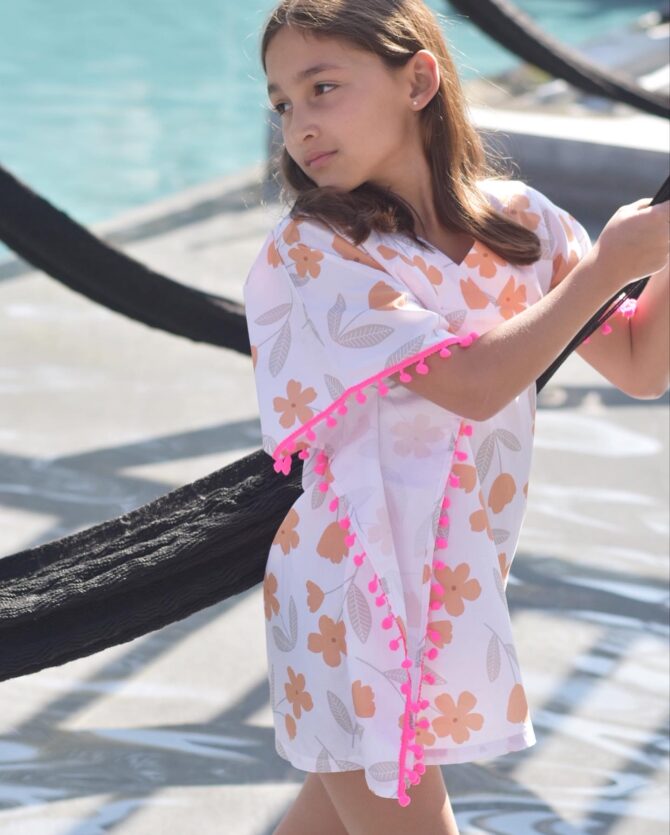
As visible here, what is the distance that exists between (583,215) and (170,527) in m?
3.66

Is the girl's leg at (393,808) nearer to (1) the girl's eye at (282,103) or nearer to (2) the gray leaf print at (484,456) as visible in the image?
(2) the gray leaf print at (484,456)

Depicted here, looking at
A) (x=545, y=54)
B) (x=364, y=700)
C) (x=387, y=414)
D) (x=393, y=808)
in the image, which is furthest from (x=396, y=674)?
(x=545, y=54)

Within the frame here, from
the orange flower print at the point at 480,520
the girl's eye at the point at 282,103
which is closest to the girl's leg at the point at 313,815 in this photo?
the orange flower print at the point at 480,520

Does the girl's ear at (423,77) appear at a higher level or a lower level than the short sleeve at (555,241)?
higher

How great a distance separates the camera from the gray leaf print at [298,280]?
1.41 metres

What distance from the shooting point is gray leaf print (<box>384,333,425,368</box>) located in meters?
1.35

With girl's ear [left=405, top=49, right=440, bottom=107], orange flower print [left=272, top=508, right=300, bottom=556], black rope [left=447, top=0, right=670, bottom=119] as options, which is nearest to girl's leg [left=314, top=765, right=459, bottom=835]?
orange flower print [left=272, top=508, right=300, bottom=556]

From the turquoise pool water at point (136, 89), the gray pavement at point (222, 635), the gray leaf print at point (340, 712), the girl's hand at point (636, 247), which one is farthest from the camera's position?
the turquoise pool water at point (136, 89)

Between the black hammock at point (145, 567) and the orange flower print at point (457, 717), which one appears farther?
the black hammock at point (145, 567)

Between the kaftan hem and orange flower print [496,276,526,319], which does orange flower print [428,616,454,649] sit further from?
orange flower print [496,276,526,319]

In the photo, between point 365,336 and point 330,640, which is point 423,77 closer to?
point 365,336

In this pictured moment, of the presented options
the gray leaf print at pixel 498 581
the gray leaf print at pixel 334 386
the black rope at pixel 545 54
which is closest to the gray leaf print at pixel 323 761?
the gray leaf print at pixel 498 581

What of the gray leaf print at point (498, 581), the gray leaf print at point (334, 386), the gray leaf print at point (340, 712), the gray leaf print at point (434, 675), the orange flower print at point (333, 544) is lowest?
the gray leaf print at point (340, 712)

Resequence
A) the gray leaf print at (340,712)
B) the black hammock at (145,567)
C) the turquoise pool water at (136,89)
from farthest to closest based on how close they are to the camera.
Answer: the turquoise pool water at (136,89)
the black hammock at (145,567)
the gray leaf print at (340,712)
